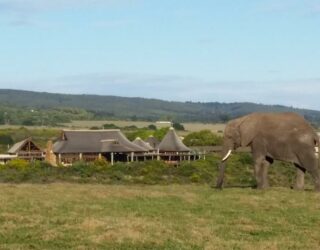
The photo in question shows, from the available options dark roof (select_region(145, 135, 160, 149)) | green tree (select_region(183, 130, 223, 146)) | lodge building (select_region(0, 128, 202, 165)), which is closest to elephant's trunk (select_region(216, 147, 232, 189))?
lodge building (select_region(0, 128, 202, 165))

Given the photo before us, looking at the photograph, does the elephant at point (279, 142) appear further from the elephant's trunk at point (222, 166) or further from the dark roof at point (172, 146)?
the dark roof at point (172, 146)

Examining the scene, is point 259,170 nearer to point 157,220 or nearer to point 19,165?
point 157,220

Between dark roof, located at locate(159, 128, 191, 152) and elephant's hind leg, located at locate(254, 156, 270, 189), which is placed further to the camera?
dark roof, located at locate(159, 128, 191, 152)

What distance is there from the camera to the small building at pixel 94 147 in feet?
286

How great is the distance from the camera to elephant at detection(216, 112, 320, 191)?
26625 mm

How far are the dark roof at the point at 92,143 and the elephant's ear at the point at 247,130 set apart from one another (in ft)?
199

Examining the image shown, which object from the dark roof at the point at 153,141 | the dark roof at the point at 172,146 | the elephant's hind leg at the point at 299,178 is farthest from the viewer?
the dark roof at the point at 153,141

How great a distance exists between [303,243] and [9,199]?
949 centimetres

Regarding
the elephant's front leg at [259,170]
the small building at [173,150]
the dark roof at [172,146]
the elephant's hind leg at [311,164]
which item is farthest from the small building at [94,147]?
the elephant's hind leg at [311,164]

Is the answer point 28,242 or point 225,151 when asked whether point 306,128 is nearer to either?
point 225,151

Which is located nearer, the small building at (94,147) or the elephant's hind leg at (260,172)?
the elephant's hind leg at (260,172)

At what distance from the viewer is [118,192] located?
2358 centimetres

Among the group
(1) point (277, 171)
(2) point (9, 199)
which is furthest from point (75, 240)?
(1) point (277, 171)

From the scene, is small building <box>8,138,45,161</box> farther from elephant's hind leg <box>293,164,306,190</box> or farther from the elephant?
elephant's hind leg <box>293,164,306,190</box>
